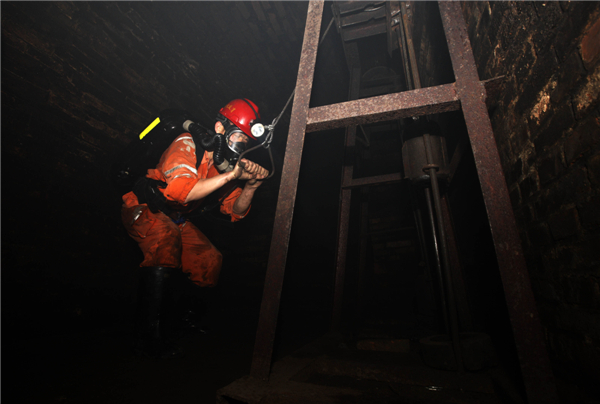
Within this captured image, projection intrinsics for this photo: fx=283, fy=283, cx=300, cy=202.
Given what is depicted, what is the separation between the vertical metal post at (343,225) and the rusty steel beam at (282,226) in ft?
3.90

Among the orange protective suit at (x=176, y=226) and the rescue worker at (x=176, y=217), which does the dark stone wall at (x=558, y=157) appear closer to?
the rescue worker at (x=176, y=217)

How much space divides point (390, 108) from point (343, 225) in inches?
54.8

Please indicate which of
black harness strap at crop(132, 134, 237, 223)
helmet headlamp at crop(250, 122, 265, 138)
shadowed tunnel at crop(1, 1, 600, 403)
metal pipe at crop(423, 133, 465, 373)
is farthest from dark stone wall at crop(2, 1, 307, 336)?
metal pipe at crop(423, 133, 465, 373)

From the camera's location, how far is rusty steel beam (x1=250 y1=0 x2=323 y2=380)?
4.25 feet

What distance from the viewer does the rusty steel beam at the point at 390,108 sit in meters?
1.34

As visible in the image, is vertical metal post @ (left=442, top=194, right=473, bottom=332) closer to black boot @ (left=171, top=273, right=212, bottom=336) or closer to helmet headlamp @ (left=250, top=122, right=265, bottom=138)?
helmet headlamp @ (left=250, top=122, right=265, bottom=138)

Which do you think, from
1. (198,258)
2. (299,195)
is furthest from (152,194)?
(299,195)

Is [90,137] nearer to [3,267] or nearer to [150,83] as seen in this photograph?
[150,83]

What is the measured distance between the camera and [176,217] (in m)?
2.54

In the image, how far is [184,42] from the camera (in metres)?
4.36

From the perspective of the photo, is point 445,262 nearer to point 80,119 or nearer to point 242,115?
point 242,115

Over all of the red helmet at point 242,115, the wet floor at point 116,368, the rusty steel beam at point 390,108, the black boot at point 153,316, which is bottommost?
the wet floor at point 116,368

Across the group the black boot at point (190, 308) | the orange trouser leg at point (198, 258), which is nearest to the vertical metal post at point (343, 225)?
the orange trouser leg at point (198, 258)

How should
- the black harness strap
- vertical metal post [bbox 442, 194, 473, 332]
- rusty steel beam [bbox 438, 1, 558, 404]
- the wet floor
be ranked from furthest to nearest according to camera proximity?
the black harness strap
vertical metal post [bbox 442, 194, 473, 332]
the wet floor
rusty steel beam [bbox 438, 1, 558, 404]
